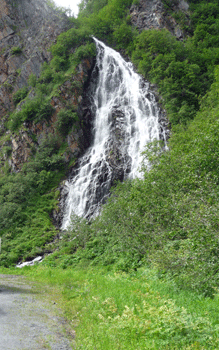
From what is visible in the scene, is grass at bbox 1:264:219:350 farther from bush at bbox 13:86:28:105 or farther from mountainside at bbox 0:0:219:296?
bush at bbox 13:86:28:105

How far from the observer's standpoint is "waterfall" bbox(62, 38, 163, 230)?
30.6m

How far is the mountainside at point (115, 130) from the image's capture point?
1204cm

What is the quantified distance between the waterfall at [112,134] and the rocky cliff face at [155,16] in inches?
480

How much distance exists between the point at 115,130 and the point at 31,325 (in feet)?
102

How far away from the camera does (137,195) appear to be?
15.5 metres

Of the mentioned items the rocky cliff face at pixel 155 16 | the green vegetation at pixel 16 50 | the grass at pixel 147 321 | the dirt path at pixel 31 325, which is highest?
the rocky cliff face at pixel 155 16

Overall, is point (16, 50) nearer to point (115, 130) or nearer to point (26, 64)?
point (26, 64)

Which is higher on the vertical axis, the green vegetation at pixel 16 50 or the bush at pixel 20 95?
the green vegetation at pixel 16 50

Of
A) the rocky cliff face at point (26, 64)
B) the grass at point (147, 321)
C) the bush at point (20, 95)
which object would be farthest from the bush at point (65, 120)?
the grass at point (147, 321)

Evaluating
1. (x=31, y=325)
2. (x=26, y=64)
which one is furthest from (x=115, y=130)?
(x=31, y=325)

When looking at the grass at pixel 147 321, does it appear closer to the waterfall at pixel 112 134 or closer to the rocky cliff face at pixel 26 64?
the waterfall at pixel 112 134

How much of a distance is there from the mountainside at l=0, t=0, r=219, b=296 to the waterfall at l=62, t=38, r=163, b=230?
0.77 m

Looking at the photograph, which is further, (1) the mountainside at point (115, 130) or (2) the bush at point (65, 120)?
(2) the bush at point (65, 120)

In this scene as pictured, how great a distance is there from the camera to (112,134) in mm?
36156
